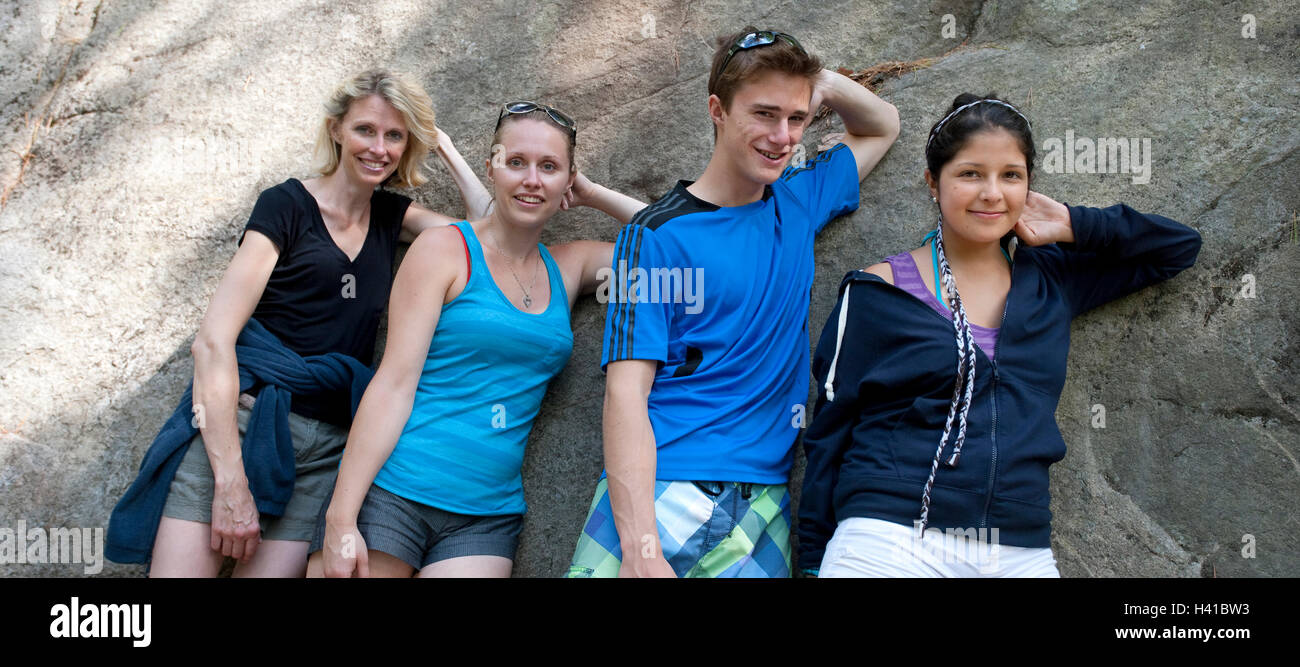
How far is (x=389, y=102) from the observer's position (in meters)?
3.87

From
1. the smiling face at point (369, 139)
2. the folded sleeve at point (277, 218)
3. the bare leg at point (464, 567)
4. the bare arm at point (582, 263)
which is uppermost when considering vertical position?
the smiling face at point (369, 139)

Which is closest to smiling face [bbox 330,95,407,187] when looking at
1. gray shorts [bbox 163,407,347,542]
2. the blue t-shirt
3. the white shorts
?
gray shorts [bbox 163,407,347,542]

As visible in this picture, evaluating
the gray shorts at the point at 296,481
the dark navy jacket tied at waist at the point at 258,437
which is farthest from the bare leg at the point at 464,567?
the dark navy jacket tied at waist at the point at 258,437

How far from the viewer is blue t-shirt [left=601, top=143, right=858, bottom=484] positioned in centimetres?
321

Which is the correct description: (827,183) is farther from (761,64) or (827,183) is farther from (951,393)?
(951,393)

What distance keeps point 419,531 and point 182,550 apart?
84 cm

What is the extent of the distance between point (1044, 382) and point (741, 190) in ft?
3.88

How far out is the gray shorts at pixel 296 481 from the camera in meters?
3.48

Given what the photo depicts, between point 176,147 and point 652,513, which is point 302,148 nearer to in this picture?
point 176,147

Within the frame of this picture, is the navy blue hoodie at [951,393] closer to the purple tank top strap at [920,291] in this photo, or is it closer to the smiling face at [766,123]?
the purple tank top strap at [920,291]

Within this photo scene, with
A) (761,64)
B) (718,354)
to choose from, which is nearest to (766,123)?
(761,64)

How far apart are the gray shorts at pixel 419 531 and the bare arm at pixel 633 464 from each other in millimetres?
574

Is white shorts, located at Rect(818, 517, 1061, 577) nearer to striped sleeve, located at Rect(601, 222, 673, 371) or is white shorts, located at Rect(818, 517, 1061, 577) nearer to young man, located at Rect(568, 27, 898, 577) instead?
young man, located at Rect(568, 27, 898, 577)
